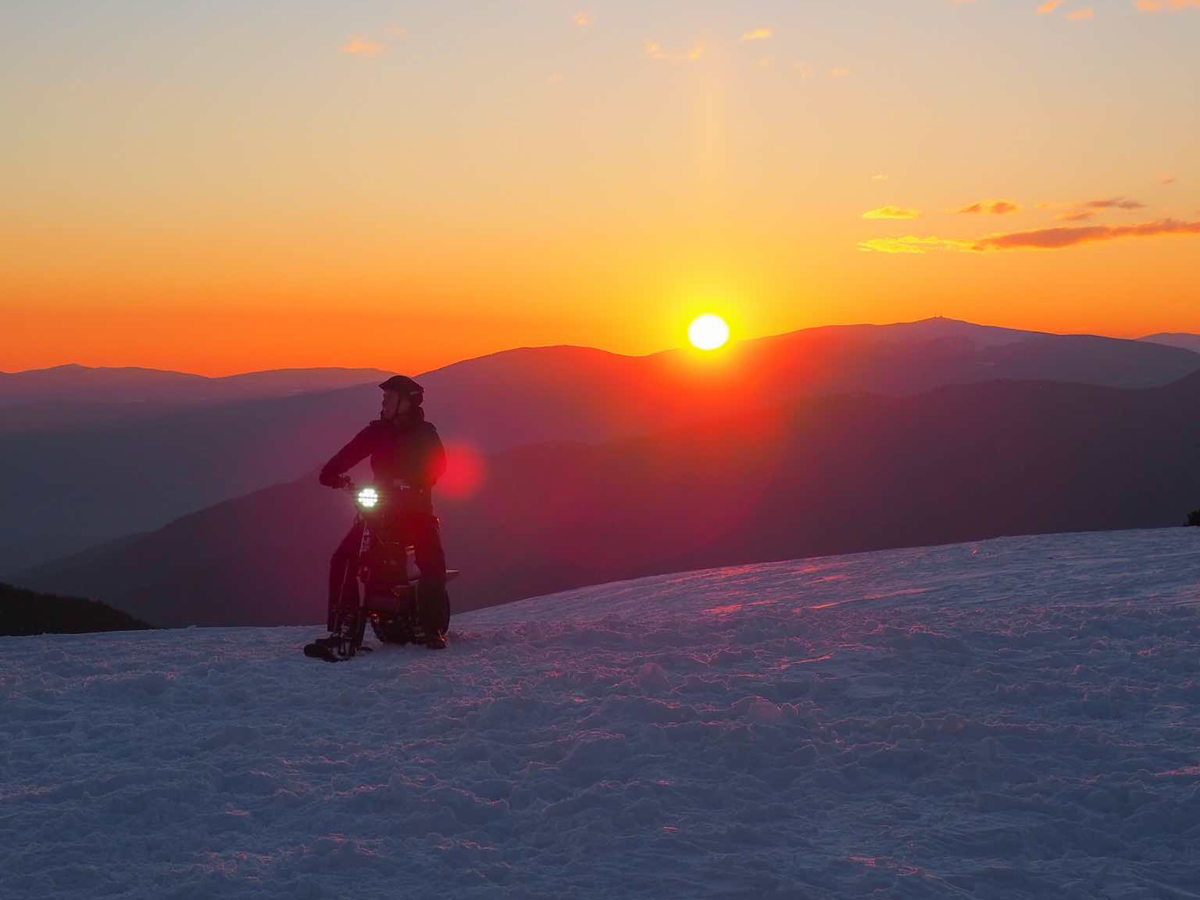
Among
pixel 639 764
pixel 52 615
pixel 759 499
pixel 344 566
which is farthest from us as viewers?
pixel 759 499

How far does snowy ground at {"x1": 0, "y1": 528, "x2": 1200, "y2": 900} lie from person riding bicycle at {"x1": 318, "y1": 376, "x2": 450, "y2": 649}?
66 cm

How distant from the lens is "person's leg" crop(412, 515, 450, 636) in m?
9.97

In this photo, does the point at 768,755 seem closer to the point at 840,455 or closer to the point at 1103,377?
the point at 840,455

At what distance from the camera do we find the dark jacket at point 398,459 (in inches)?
391

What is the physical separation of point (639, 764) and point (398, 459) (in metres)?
4.71

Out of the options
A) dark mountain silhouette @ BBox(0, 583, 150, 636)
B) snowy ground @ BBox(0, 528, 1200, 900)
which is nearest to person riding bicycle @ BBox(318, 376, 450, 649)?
snowy ground @ BBox(0, 528, 1200, 900)

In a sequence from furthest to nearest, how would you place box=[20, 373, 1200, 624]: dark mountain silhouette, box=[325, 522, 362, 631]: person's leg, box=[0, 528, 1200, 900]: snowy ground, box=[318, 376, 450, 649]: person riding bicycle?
box=[20, 373, 1200, 624]: dark mountain silhouette
box=[318, 376, 450, 649]: person riding bicycle
box=[325, 522, 362, 631]: person's leg
box=[0, 528, 1200, 900]: snowy ground

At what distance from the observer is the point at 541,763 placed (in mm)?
6133

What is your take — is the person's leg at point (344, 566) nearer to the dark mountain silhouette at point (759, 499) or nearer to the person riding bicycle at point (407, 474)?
the person riding bicycle at point (407, 474)

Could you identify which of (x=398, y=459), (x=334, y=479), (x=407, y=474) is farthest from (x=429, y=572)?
(x=334, y=479)

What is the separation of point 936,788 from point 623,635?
13.7 ft

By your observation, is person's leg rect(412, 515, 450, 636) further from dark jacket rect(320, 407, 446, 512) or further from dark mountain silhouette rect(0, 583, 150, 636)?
dark mountain silhouette rect(0, 583, 150, 636)

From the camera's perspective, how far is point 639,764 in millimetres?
6082

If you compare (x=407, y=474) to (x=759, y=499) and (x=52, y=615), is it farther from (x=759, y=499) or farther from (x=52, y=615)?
(x=759, y=499)
